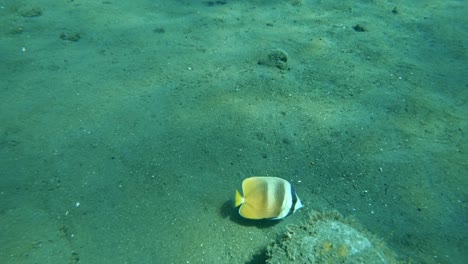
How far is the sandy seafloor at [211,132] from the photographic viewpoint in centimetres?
288

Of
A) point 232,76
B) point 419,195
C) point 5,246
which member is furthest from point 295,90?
Answer: point 5,246

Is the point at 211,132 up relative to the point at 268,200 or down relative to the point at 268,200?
down

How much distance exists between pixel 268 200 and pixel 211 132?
130cm

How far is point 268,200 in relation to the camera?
2.78 meters

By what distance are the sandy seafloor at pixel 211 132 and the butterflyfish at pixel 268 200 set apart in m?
0.23

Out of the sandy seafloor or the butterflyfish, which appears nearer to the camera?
the butterflyfish

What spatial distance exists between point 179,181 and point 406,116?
3307 mm

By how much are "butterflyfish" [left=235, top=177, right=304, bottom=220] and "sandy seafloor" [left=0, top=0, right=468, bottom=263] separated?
23cm

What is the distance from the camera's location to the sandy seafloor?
9.43 ft

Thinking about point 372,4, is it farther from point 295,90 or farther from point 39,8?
point 39,8

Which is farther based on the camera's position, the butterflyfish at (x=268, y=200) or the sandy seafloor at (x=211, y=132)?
the sandy seafloor at (x=211, y=132)

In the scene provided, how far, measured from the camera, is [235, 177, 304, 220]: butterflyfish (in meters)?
2.77

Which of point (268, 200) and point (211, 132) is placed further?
point (211, 132)

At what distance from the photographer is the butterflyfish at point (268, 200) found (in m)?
2.77
